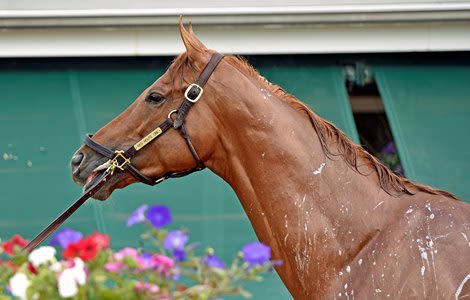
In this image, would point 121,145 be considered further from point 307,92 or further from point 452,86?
point 452,86

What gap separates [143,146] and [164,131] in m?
0.12

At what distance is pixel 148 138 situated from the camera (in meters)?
4.16

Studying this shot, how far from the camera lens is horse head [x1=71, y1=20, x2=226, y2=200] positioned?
410 cm

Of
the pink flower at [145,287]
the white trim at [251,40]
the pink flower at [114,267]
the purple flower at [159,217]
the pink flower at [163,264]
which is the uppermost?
the white trim at [251,40]

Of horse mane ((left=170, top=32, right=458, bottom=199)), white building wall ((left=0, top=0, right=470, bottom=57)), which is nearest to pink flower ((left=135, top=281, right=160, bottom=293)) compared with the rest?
horse mane ((left=170, top=32, right=458, bottom=199))

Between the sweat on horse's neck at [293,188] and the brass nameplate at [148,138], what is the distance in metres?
0.28

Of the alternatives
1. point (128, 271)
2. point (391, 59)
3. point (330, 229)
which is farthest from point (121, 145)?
point (391, 59)

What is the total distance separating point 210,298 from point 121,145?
5.91 ft

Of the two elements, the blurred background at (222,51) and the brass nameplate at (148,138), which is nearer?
the brass nameplate at (148,138)

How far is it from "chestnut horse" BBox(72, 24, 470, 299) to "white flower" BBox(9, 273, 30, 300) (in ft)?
5.31

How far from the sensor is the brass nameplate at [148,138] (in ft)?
13.6

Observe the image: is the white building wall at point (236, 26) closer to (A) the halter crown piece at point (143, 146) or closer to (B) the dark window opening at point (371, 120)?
(B) the dark window opening at point (371, 120)

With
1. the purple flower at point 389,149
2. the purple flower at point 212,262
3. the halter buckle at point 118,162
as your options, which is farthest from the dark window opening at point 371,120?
the purple flower at point 212,262

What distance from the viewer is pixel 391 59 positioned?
7.24 metres
